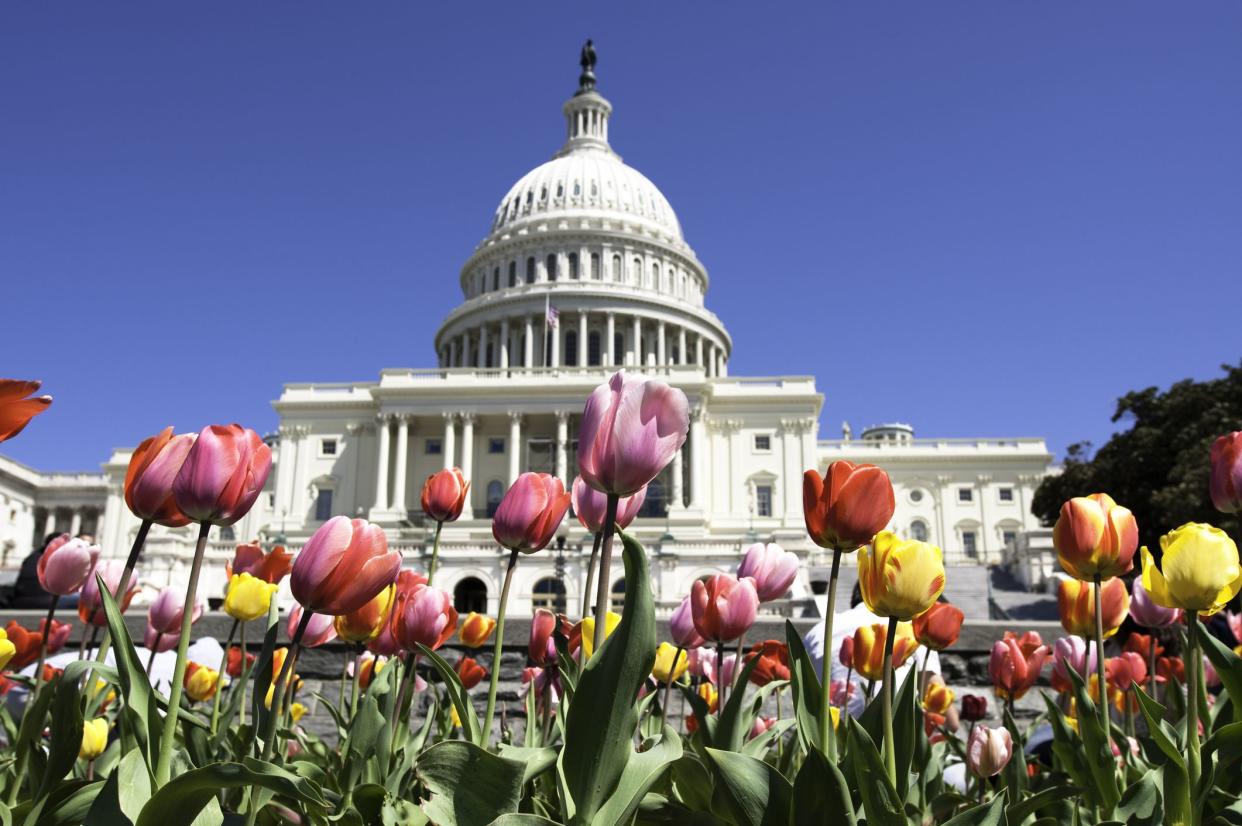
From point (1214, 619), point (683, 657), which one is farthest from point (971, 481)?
point (683, 657)

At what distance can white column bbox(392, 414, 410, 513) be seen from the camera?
59.0 meters

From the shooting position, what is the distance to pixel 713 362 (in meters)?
80.4

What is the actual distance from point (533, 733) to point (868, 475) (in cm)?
135

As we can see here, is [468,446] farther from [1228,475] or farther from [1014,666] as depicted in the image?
[1228,475]

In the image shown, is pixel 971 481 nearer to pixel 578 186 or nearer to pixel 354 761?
pixel 578 186

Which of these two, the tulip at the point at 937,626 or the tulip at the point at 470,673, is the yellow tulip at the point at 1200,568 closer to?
the tulip at the point at 937,626

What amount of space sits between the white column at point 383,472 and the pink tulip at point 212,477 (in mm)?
57269

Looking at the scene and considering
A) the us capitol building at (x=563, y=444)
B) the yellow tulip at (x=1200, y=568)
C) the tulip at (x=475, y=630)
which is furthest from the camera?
the us capitol building at (x=563, y=444)

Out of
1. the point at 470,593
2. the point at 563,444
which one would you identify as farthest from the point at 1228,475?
the point at 563,444

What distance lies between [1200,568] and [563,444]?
181ft

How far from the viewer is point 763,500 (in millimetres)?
60812

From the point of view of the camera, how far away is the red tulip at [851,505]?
7.98 feet

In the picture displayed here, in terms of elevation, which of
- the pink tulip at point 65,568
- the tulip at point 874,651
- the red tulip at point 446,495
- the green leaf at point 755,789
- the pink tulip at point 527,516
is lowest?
the green leaf at point 755,789

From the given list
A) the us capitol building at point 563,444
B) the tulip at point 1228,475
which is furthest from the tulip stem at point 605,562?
the us capitol building at point 563,444
